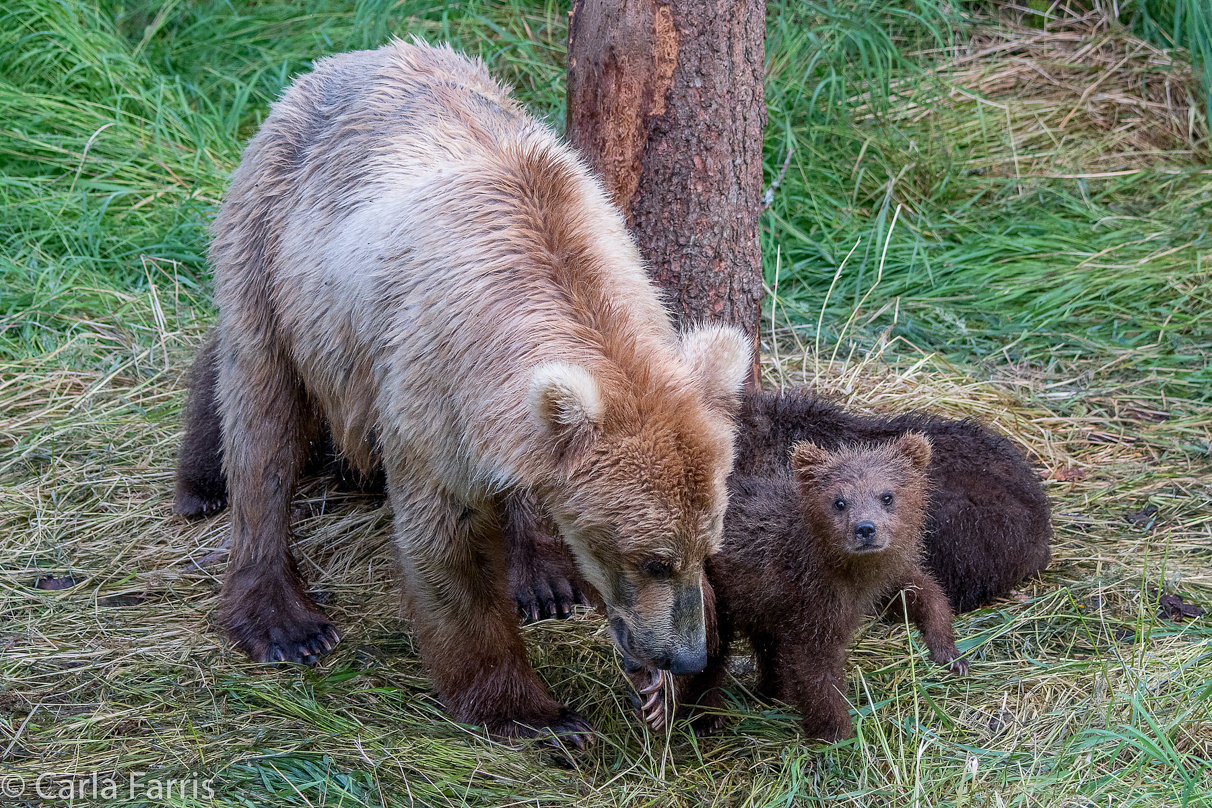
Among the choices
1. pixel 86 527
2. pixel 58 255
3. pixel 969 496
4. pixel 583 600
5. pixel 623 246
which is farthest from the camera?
pixel 58 255

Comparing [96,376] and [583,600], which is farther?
[96,376]

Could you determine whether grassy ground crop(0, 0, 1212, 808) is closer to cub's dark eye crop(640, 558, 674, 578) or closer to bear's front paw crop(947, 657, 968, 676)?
bear's front paw crop(947, 657, 968, 676)

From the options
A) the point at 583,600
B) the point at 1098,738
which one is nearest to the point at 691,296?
the point at 583,600

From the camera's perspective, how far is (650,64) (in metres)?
4.67

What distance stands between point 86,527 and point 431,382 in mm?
2523

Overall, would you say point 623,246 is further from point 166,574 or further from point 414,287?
point 166,574

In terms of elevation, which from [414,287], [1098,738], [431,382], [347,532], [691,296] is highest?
[414,287]

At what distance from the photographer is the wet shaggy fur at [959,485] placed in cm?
445

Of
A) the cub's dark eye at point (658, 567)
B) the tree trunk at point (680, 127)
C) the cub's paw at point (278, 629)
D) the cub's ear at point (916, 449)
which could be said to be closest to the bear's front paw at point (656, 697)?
the cub's dark eye at point (658, 567)

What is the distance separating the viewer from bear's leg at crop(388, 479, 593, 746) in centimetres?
388

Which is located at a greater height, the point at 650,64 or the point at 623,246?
the point at 650,64

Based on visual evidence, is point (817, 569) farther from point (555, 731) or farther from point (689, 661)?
point (555, 731)

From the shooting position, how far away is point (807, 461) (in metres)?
3.88

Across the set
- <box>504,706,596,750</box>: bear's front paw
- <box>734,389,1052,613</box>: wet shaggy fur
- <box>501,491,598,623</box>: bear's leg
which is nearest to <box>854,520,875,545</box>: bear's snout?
<box>734,389,1052,613</box>: wet shaggy fur
